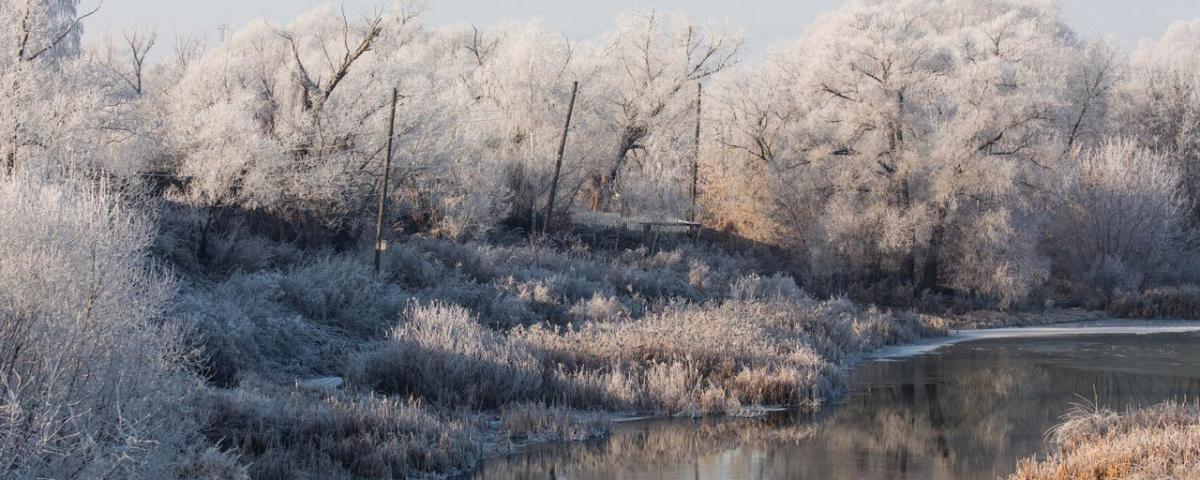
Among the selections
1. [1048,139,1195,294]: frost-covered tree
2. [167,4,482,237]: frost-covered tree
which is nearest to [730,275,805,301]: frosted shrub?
[167,4,482,237]: frost-covered tree

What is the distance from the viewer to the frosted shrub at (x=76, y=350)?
6.66m

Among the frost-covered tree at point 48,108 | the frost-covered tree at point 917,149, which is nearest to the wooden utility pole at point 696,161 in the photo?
the frost-covered tree at point 917,149

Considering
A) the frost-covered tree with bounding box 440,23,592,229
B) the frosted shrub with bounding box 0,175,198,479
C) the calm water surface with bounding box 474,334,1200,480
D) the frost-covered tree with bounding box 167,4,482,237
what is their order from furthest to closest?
1. the frost-covered tree with bounding box 440,23,592,229
2. the frost-covered tree with bounding box 167,4,482,237
3. the calm water surface with bounding box 474,334,1200,480
4. the frosted shrub with bounding box 0,175,198,479

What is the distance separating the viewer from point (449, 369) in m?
15.5

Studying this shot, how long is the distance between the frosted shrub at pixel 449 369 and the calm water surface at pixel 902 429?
1.68 meters

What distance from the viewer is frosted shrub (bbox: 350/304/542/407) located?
15.3 m

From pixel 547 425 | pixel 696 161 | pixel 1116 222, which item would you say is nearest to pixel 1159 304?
pixel 1116 222

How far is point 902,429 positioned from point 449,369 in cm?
594

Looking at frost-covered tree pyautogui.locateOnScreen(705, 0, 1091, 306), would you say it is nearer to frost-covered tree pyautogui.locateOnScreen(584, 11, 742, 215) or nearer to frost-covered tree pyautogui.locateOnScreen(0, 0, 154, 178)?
frost-covered tree pyautogui.locateOnScreen(584, 11, 742, 215)

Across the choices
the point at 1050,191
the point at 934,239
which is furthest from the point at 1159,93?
the point at 934,239

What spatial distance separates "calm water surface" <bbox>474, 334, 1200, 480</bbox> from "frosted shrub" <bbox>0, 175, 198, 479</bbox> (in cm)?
432

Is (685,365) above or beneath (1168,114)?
beneath

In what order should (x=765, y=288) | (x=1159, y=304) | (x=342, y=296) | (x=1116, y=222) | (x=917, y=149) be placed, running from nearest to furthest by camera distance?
(x=342, y=296) < (x=765, y=288) < (x=1159, y=304) < (x=917, y=149) < (x=1116, y=222)

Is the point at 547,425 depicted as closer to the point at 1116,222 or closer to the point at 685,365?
the point at 685,365
